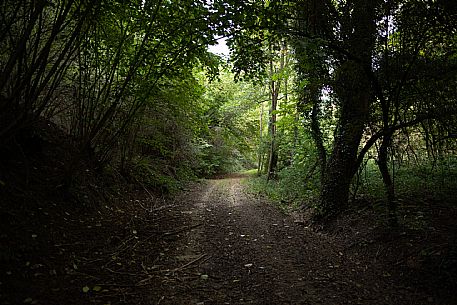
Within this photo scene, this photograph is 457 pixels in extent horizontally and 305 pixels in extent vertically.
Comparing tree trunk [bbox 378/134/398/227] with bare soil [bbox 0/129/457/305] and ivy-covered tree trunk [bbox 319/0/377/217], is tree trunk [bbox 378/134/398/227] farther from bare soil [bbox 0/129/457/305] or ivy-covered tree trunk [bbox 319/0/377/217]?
ivy-covered tree trunk [bbox 319/0/377/217]

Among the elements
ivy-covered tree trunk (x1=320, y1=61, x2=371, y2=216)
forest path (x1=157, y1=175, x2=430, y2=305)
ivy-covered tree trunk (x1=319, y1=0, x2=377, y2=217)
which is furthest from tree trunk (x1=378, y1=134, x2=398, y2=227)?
→ forest path (x1=157, y1=175, x2=430, y2=305)

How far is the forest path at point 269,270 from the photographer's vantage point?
3236 millimetres

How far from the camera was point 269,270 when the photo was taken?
3.95 meters

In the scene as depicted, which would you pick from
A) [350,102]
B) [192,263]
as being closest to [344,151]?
[350,102]

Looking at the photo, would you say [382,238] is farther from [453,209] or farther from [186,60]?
[186,60]

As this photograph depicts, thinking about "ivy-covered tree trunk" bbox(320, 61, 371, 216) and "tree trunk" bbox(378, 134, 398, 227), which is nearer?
"tree trunk" bbox(378, 134, 398, 227)

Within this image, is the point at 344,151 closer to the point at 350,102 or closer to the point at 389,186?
the point at 350,102

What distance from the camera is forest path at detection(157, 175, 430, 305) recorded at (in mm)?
3236

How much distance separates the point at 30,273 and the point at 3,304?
0.59 m

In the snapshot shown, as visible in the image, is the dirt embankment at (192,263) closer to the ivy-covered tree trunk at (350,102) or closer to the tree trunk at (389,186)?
the tree trunk at (389,186)

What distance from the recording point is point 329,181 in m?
6.39

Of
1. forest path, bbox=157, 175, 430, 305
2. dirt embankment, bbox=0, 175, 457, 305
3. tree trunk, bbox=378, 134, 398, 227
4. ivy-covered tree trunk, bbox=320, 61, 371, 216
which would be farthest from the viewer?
ivy-covered tree trunk, bbox=320, 61, 371, 216

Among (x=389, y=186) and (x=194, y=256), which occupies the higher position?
(x=389, y=186)

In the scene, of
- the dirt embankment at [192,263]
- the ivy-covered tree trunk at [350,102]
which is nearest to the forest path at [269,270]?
the dirt embankment at [192,263]
